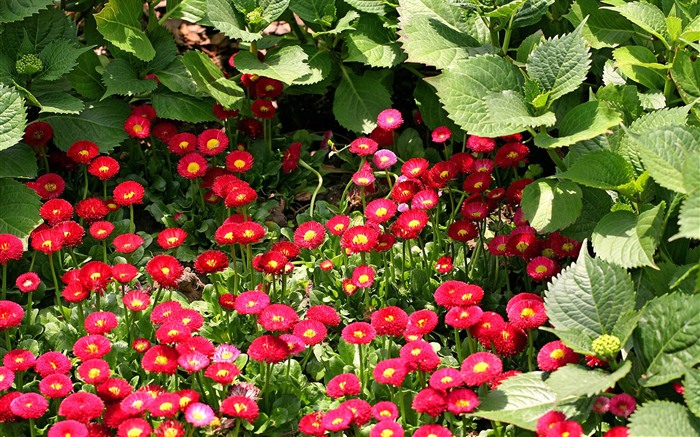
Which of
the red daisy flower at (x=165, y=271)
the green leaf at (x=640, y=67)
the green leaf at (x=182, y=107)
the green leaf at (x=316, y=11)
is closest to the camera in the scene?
the red daisy flower at (x=165, y=271)

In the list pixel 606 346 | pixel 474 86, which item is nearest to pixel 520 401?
pixel 606 346

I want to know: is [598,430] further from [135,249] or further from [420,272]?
[135,249]

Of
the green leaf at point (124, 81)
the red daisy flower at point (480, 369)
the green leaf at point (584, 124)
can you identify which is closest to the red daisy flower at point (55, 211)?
the green leaf at point (124, 81)

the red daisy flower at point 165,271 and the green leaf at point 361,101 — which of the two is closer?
the red daisy flower at point 165,271

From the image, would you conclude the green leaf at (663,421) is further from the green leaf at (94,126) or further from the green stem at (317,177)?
the green leaf at (94,126)

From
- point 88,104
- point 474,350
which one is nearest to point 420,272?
point 474,350

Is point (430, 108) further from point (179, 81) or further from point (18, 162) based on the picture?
point (18, 162)

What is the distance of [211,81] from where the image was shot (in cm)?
442

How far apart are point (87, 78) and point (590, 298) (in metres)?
2.52

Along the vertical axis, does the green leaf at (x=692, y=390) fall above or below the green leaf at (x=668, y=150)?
below

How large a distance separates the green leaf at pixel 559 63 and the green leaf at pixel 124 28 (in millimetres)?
1690

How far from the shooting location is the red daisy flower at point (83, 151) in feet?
13.5

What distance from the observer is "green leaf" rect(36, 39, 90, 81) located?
4.22m

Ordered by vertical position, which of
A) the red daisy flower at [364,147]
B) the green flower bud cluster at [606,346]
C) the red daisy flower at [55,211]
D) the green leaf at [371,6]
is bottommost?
the red daisy flower at [55,211]
